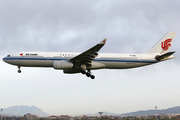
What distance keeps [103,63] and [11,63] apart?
50.7ft

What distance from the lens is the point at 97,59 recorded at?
120 feet

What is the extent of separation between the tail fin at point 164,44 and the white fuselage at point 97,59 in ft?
8.74

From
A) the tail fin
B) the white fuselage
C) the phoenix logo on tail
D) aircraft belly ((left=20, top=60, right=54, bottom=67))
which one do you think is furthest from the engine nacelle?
the phoenix logo on tail

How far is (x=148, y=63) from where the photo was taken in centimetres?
3831

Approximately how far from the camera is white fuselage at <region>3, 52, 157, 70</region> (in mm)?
36625

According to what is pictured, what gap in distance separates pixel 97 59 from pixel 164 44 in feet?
42.1

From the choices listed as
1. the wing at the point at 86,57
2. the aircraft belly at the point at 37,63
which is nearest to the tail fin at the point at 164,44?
the wing at the point at 86,57

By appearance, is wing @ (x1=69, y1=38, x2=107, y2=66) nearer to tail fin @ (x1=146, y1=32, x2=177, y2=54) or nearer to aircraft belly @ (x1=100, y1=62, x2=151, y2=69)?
aircraft belly @ (x1=100, y1=62, x2=151, y2=69)

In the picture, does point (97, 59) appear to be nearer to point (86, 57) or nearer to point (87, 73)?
point (86, 57)

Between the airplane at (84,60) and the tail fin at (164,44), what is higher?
the tail fin at (164,44)

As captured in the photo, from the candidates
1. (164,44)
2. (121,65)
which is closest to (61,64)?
(121,65)

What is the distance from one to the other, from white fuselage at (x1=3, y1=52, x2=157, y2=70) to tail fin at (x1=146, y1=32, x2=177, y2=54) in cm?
266

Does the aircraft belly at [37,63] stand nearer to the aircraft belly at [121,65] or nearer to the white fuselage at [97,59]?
the white fuselage at [97,59]

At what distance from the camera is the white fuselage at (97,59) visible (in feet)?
120
